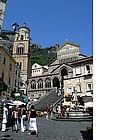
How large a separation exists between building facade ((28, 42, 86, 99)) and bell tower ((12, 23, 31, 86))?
7.75 m

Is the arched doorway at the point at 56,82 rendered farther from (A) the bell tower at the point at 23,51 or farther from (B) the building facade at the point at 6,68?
(B) the building facade at the point at 6,68

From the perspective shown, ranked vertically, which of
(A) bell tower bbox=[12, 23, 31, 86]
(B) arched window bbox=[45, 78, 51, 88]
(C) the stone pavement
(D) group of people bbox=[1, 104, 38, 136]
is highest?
(A) bell tower bbox=[12, 23, 31, 86]

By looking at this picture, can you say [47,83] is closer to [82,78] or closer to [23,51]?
[23,51]

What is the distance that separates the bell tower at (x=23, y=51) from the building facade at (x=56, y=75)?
7746mm

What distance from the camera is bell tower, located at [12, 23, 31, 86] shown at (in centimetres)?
6203

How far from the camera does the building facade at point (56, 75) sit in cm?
5022

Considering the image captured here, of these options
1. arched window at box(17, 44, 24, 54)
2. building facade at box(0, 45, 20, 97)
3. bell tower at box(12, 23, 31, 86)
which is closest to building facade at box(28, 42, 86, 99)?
bell tower at box(12, 23, 31, 86)

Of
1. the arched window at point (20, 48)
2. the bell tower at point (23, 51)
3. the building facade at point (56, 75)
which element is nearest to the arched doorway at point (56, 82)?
the building facade at point (56, 75)

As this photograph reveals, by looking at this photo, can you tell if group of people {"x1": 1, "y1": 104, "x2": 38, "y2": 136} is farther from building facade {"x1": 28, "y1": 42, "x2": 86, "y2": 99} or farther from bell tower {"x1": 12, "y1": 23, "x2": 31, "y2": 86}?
bell tower {"x1": 12, "y1": 23, "x2": 31, "y2": 86}
